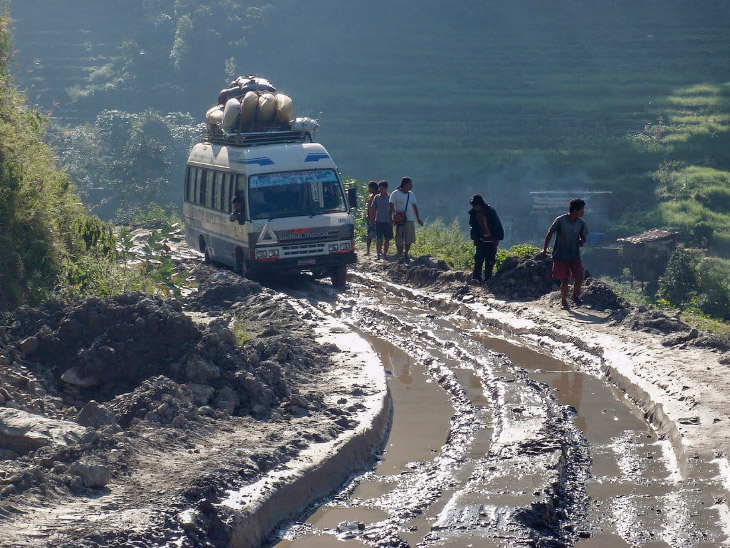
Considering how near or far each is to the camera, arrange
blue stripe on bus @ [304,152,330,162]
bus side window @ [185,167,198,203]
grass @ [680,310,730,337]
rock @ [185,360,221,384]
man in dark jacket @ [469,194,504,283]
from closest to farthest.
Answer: rock @ [185,360,221,384], grass @ [680,310,730,337], man in dark jacket @ [469,194,504,283], blue stripe on bus @ [304,152,330,162], bus side window @ [185,167,198,203]

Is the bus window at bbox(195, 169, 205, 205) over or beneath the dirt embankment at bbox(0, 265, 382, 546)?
over

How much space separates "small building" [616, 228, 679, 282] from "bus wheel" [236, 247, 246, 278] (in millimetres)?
12842

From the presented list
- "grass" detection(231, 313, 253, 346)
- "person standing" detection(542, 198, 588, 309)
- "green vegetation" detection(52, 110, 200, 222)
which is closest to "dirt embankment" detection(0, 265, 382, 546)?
"grass" detection(231, 313, 253, 346)

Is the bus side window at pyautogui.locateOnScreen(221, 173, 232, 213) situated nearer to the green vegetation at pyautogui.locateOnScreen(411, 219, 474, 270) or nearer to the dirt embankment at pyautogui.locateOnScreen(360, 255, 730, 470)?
the dirt embankment at pyautogui.locateOnScreen(360, 255, 730, 470)

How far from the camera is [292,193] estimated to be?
1605 centimetres

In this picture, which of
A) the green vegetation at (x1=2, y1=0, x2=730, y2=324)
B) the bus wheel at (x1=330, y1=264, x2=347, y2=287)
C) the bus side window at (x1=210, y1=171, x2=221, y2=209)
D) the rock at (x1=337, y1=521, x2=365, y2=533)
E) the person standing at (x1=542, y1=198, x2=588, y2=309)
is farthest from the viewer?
the green vegetation at (x1=2, y1=0, x2=730, y2=324)

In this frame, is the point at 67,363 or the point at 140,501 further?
the point at 67,363

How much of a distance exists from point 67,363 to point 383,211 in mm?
9762

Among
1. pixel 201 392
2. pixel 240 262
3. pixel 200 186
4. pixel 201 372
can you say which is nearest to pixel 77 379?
pixel 201 372

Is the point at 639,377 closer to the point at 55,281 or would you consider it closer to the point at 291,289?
the point at 55,281

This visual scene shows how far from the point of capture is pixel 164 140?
43.1 meters

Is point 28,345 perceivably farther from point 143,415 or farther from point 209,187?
point 209,187

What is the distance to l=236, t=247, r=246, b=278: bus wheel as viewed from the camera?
16.5 meters

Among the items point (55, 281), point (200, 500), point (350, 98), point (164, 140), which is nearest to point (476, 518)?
point (200, 500)
